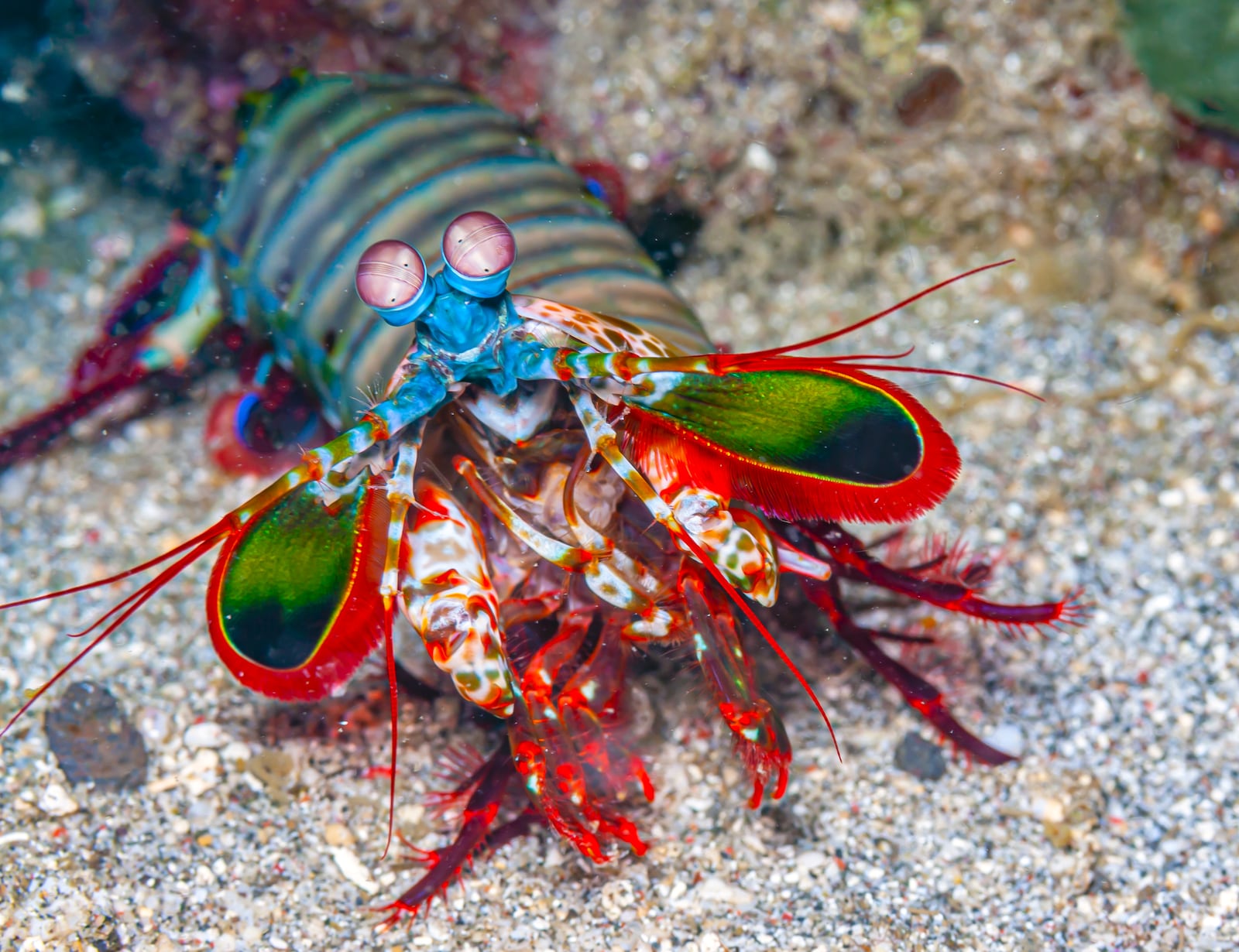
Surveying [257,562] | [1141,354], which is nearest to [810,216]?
[1141,354]

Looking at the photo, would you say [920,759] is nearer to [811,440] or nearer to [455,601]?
[811,440]

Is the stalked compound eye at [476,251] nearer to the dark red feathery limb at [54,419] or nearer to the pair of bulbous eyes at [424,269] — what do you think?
the pair of bulbous eyes at [424,269]

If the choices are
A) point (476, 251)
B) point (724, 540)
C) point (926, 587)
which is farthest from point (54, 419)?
point (926, 587)

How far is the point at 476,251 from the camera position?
1920 millimetres

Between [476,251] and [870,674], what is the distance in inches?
68.2

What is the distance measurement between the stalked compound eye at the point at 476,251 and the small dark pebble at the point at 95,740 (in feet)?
5.61

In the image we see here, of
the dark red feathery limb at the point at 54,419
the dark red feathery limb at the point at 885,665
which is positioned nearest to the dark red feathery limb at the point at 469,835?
the dark red feathery limb at the point at 885,665

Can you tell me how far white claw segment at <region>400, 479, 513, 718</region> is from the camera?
2105mm

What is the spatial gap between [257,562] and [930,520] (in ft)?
7.16

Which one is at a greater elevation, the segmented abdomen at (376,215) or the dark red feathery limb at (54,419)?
the segmented abdomen at (376,215)

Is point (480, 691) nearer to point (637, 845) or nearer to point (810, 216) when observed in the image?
point (637, 845)

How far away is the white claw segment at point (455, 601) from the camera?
6.91ft

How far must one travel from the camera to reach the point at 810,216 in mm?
4000

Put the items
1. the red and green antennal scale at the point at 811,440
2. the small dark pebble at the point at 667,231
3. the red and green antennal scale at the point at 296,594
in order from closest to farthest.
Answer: the red and green antennal scale at the point at 811,440
the red and green antennal scale at the point at 296,594
the small dark pebble at the point at 667,231
